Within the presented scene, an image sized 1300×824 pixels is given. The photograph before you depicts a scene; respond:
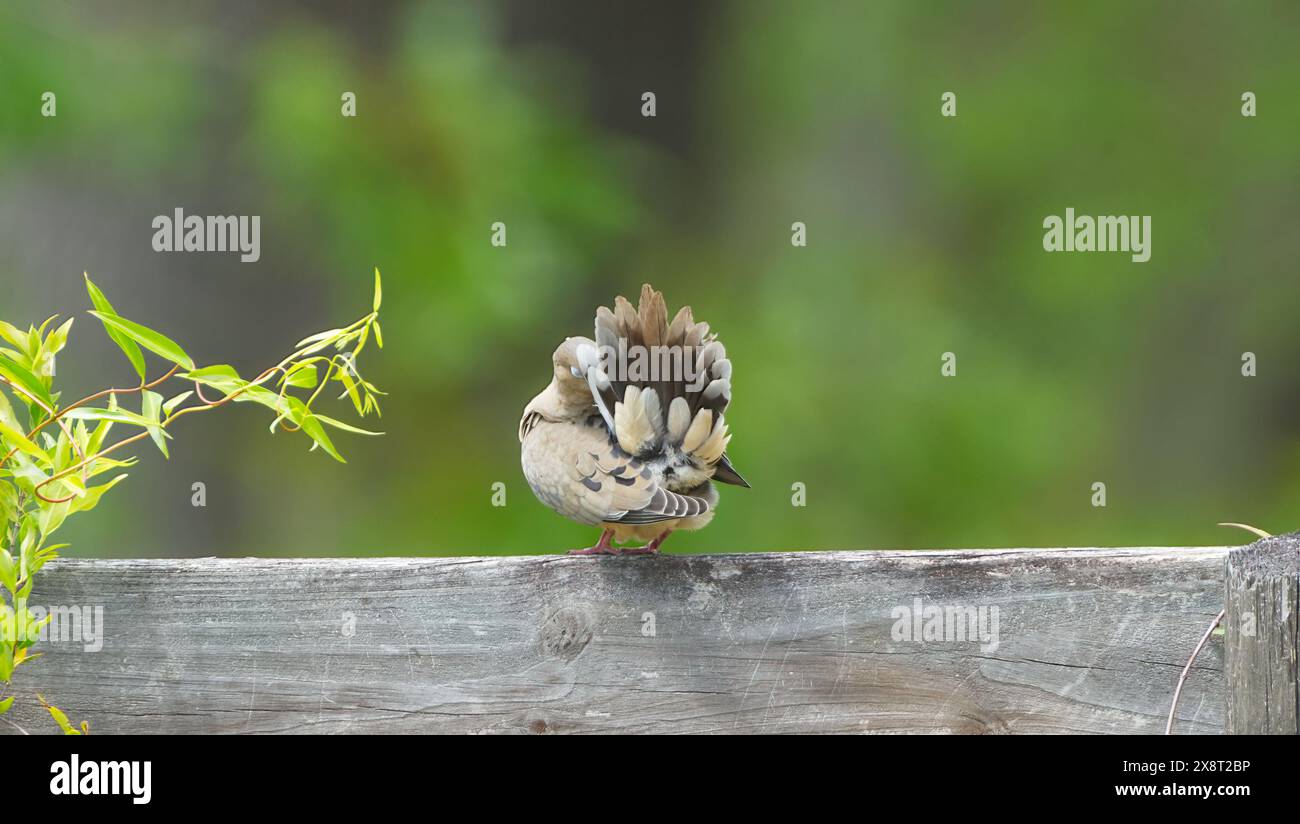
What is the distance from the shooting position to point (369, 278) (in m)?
4.98

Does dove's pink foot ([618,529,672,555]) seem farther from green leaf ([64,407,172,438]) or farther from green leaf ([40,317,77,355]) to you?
green leaf ([40,317,77,355])

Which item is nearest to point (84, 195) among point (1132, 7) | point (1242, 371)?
point (1132, 7)

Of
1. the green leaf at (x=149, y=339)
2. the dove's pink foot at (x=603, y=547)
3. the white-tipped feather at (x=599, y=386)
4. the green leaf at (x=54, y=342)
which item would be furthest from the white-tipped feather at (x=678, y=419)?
the green leaf at (x=54, y=342)

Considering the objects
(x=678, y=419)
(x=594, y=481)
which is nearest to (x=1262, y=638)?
(x=678, y=419)

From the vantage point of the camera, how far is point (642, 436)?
85.4 inches

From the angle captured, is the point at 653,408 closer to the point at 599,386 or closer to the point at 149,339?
the point at 599,386

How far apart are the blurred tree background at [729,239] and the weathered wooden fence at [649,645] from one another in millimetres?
2910

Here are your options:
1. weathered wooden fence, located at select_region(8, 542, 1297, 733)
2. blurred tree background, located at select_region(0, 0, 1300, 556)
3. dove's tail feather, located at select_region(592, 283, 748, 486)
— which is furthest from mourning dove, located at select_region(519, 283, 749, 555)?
blurred tree background, located at select_region(0, 0, 1300, 556)

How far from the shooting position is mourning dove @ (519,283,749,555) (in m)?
2.07

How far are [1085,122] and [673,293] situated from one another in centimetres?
209

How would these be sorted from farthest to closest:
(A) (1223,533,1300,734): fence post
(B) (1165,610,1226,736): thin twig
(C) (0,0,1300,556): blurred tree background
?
1. (C) (0,0,1300,556): blurred tree background
2. (B) (1165,610,1226,736): thin twig
3. (A) (1223,533,1300,734): fence post

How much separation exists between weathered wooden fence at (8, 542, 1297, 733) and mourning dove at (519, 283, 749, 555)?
0.18 m

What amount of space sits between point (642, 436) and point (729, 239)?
3772 millimetres

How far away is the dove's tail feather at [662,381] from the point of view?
2.06m
